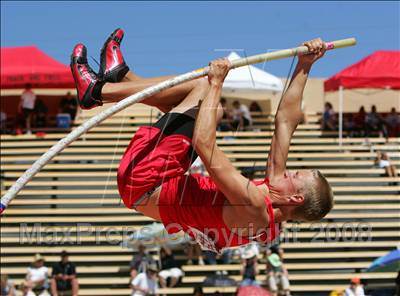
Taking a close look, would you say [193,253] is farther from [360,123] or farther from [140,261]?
[360,123]

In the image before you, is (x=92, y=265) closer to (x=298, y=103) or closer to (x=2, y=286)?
(x=2, y=286)

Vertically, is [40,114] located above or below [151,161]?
above

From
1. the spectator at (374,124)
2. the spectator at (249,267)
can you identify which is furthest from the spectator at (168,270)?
the spectator at (374,124)

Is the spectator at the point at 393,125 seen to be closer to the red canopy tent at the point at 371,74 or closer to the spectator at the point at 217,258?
the red canopy tent at the point at 371,74

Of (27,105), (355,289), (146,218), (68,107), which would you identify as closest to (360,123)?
(146,218)

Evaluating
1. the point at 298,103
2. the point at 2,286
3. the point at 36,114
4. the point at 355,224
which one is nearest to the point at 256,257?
the point at 355,224

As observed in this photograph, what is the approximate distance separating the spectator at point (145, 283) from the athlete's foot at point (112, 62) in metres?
7.81

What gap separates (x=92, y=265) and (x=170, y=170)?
997 cm

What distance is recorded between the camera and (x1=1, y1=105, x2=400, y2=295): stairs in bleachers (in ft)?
45.4

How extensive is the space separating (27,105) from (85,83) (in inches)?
470

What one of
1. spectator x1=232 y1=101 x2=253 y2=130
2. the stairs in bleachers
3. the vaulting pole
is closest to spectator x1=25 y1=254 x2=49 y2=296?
the stairs in bleachers

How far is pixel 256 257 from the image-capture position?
13078mm

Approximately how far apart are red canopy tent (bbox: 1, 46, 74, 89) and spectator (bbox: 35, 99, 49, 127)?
37 centimetres

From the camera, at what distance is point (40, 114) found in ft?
55.5
